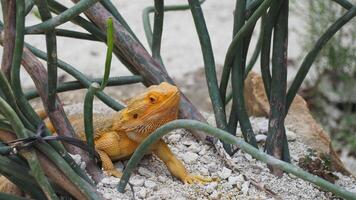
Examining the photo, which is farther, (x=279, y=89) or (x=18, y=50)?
(x=279, y=89)

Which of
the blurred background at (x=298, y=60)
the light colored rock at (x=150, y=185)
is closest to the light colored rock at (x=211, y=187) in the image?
the light colored rock at (x=150, y=185)

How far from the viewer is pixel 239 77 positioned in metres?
1.62

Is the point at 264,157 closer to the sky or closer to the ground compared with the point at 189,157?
closer to the sky

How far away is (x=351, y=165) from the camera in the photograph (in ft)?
10.8

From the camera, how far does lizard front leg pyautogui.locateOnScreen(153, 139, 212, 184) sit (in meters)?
1.55

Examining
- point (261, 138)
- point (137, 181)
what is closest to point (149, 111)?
point (137, 181)

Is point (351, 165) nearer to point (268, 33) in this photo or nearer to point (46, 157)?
point (268, 33)

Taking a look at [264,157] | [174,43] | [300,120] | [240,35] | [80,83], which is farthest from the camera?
[174,43]

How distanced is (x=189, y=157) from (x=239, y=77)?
0.65ft

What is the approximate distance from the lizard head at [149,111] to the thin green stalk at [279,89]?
21cm

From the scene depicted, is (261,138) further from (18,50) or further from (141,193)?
(18,50)

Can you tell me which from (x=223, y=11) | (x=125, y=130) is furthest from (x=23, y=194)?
(x=223, y=11)

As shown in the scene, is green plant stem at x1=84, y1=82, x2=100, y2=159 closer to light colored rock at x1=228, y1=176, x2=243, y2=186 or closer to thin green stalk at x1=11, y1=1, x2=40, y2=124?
thin green stalk at x1=11, y1=1, x2=40, y2=124

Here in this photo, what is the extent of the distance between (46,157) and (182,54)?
2633 millimetres
